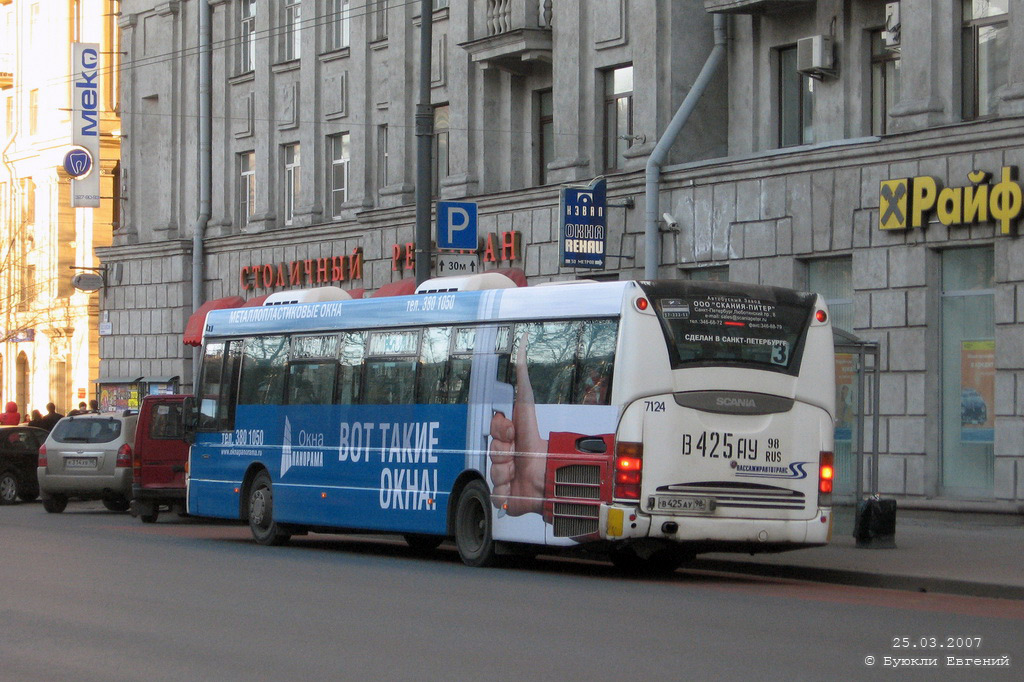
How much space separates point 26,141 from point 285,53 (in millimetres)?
21471

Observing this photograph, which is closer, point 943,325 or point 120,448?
point 943,325

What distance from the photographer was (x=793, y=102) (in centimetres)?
2558

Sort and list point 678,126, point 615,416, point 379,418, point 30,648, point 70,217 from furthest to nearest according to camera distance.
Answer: point 70,217
point 678,126
point 379,418
point 615,416
point 30,648

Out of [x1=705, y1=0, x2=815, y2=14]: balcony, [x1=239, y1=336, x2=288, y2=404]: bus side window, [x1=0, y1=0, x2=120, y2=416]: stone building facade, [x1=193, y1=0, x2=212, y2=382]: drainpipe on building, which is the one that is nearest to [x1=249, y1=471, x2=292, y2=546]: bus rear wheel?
[x1=239, y1=336, x2=288, y2=404]: bus side window

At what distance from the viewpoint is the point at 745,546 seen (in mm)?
15234

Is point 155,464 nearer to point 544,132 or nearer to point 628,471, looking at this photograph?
point 544,132

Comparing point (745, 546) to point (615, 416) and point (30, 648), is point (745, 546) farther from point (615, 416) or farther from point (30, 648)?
point (30, 648)

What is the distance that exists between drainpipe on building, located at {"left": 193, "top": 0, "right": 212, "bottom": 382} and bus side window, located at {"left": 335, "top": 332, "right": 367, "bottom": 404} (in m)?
20.6

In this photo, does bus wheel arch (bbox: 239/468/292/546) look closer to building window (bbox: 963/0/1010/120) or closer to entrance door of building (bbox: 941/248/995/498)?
entrance door of building (bbox: 941/248/995/498)

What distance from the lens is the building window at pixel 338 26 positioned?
35.2 metres

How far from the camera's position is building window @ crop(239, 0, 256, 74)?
38.3m

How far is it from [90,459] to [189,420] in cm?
617

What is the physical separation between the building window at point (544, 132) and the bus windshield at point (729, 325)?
15.1m

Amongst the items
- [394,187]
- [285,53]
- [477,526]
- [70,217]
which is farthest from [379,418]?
[70,217]
